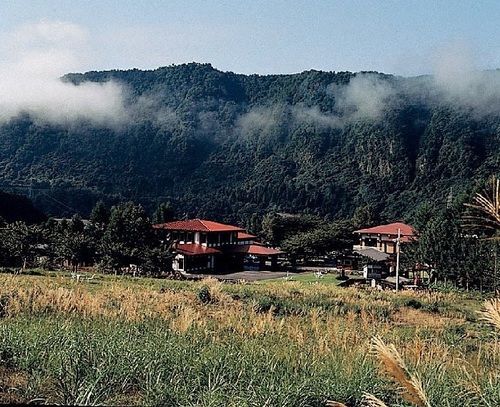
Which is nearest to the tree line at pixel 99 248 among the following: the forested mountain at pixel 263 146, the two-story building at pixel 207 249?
the two-story building at pixel 207 249

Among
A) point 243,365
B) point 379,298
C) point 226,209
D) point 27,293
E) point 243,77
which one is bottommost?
point 226,209

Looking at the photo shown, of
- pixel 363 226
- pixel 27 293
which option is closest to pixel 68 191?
pixel 363 226

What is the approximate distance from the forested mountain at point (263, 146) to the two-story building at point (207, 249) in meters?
32.4

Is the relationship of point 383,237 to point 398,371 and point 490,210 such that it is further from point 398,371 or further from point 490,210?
point 398,371

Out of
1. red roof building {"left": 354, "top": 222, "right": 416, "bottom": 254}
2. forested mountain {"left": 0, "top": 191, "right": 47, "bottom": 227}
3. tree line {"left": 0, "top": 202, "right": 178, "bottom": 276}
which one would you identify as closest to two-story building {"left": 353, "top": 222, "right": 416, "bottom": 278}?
red roof building {"left": 354, "top": 222, "right": 416, "bottom": 254}

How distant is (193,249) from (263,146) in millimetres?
78416

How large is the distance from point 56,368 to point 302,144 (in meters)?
102

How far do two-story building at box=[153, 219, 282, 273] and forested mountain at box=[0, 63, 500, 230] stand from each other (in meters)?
32.4

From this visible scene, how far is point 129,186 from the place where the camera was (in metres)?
91.8

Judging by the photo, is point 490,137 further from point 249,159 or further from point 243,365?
point 243,365

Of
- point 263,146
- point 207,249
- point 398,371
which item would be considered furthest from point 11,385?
point 263,146

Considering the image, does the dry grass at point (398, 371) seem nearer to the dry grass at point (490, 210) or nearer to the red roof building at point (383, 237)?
the dry grass at point (490, 210)

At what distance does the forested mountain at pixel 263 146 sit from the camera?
82125 mm

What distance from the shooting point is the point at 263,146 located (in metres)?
110
